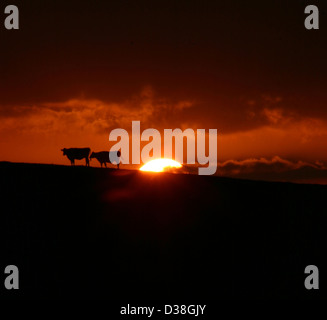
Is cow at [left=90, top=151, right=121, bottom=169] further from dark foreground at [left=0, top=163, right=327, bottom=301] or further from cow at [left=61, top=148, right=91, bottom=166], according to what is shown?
dark foreground at [left=0, top=163, right=327, bottom=301]

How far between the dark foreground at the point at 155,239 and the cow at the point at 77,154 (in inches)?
400

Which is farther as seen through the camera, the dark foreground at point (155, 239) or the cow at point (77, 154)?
the cow at point (77, 154)

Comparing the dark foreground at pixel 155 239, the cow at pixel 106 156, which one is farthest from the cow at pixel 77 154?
the dark foreground at pixel 155 239

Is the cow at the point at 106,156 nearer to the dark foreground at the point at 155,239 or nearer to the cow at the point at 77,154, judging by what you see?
the cow at the point at 77,154

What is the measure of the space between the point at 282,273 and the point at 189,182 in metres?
11.1

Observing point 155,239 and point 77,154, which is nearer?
point 155,239

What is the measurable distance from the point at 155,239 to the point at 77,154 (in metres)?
18.8

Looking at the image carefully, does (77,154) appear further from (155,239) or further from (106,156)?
(155,239)

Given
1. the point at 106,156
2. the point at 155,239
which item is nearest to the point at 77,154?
the point at 106,156

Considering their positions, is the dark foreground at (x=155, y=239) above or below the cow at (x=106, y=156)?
below

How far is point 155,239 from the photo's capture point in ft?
53.2

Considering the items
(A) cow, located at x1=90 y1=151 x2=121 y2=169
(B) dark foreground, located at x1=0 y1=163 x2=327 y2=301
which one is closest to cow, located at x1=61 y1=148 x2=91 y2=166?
(A) cow, located at x1=90 y1=151 x2=121 y2=169

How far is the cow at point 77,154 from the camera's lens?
34.1 m
